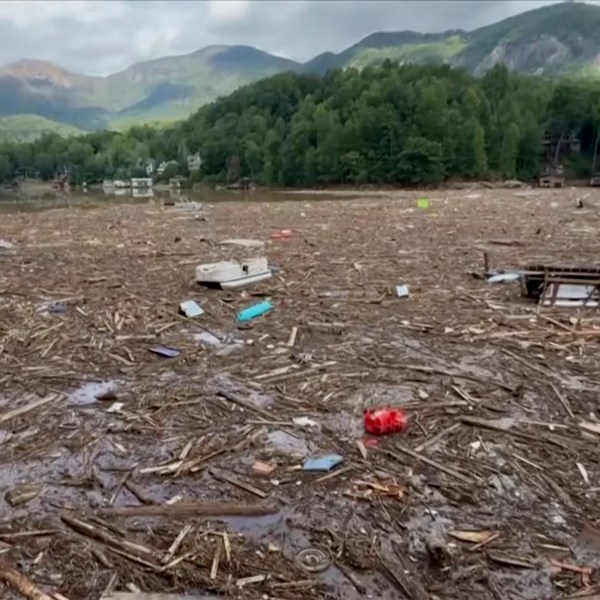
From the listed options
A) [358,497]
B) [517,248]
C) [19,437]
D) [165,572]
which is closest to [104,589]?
[165,572]

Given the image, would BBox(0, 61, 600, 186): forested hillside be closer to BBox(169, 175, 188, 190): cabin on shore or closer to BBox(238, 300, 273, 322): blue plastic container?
BBox(169, 175, 188, 190): cabin on shore

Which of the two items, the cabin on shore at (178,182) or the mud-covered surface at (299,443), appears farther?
the cabin on shore at (178,182)

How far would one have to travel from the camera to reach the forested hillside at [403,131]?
203ft

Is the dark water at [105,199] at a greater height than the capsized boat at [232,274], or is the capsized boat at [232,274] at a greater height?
the capsized boat at [232,274]

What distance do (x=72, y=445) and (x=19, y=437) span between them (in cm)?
47

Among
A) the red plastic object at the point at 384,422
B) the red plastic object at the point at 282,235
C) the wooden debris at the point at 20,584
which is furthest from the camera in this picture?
the red plastic object at the point at 282,235

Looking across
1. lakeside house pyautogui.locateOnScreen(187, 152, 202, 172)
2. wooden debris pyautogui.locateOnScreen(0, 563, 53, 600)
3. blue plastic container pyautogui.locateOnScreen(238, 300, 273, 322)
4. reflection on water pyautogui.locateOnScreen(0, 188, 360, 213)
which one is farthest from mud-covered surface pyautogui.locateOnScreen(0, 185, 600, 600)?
lakeside house pyautogui.locateOnScreen(187, 152, 202, 172)

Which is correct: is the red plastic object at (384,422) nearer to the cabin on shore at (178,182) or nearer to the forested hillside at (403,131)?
the forested hillside at (403,131)

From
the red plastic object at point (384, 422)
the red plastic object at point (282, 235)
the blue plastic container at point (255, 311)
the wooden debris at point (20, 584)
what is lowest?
the red plastic object at point (282, 235)

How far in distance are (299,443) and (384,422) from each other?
615 mm

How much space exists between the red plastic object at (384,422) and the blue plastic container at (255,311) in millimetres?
3151

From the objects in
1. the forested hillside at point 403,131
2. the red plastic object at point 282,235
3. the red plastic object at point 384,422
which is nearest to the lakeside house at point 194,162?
the forested hillside at point 403,131

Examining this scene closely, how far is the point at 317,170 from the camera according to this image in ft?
226

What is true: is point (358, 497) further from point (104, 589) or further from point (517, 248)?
point (517, 248)
